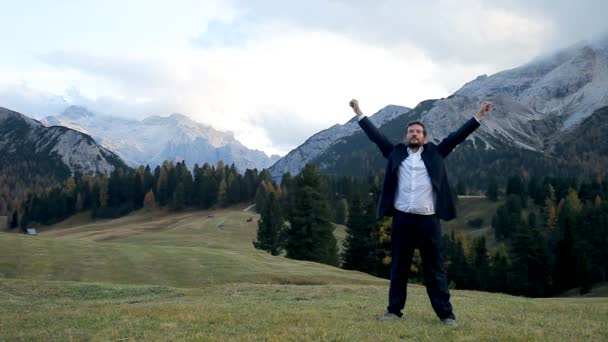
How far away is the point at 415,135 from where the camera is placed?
36.0ft

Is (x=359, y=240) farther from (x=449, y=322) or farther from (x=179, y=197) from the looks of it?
(x=179, y=197)

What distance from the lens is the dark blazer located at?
35.0 ft

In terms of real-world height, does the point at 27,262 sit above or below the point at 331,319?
below

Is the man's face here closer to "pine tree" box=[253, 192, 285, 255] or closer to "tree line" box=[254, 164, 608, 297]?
"tree line" box=[254, 164, 608, 297]

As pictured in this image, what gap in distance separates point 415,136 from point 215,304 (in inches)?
344

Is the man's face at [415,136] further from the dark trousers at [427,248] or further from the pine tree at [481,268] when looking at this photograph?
the pine tree at [481,268]

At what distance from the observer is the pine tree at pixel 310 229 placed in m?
64.2

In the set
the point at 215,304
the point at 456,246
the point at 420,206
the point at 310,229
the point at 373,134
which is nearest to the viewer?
the point at 420,206

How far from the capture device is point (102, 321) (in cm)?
1245

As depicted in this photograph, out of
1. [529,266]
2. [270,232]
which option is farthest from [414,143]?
[529,266]

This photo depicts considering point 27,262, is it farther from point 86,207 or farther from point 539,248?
point 86,207

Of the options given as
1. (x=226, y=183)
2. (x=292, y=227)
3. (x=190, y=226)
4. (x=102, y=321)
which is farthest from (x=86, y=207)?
(x=102, y=321)

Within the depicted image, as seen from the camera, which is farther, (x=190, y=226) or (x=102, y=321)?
(x=190, y=226)

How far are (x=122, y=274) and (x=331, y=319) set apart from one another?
1116 inches
